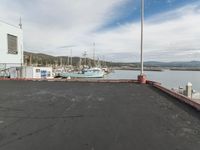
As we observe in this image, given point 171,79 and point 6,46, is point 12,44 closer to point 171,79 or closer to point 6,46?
point 6,46

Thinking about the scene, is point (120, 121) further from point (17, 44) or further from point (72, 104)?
point (17, 44)

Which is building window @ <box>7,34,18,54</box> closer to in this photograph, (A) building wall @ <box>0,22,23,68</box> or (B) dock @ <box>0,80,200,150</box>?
(A) building wall @ <box>0,22,23,68</box>

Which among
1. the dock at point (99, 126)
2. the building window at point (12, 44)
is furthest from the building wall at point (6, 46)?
the dock at point (99, 126)

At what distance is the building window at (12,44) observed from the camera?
1453 inches

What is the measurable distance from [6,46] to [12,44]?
228 centimetres

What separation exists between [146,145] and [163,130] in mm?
1081

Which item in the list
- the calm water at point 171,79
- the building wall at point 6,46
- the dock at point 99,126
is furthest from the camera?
the calm water at point 171,79

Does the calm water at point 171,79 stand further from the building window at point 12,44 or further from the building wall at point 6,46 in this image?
the building window at point 12,44

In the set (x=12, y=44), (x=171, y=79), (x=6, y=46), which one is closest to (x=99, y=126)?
(x=6, y=46)

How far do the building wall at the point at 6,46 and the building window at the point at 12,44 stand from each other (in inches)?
21.2

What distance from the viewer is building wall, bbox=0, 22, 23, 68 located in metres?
34.6

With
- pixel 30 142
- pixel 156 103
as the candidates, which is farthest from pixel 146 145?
pixel 156 103

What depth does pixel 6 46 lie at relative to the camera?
117 ft

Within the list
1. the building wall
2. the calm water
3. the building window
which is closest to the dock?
the building wall
